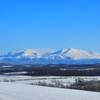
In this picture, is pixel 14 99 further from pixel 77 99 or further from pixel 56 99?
pixel 77 99

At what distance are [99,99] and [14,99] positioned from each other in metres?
6.16

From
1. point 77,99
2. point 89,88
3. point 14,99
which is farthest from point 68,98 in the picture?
point 89,88

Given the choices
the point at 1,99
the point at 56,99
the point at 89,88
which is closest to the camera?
the point at 1,99

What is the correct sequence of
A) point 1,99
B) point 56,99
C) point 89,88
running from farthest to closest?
point 89,88 < point 56,99 < point 1,99

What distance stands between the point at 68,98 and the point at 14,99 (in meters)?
4.06

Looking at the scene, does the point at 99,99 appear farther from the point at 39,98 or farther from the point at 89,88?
the point at 89,88

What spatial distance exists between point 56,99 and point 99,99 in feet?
10.5

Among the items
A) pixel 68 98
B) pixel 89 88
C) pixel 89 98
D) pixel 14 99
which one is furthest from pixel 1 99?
pixel 89 88

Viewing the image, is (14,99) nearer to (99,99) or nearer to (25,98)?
(25,98)

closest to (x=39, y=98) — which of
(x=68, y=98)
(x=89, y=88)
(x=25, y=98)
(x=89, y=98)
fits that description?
(x=25, y=98)

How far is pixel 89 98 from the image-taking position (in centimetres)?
1938

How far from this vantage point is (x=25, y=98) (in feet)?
60.2

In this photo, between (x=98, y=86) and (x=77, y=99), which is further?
(x=98, y=86)

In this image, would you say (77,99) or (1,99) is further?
(77,99)
